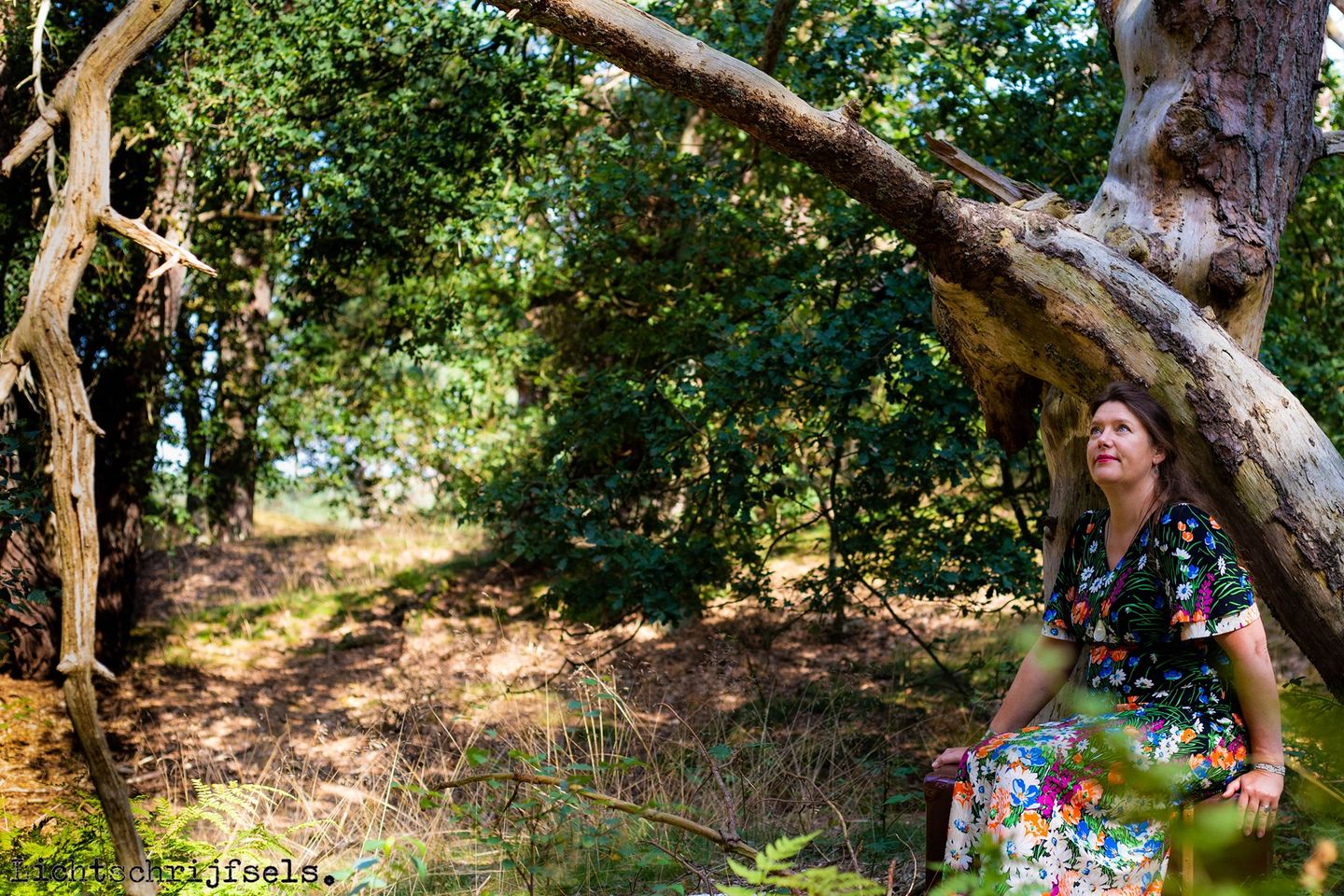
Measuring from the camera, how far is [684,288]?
24.1 feet

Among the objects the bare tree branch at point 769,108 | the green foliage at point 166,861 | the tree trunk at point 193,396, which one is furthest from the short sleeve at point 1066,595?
the tree trunk at point 193,396

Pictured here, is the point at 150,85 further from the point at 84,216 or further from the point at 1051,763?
the point at 1051,763

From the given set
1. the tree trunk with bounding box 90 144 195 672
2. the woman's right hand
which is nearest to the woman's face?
the woman's right hand

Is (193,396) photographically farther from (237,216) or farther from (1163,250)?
(1163,250)

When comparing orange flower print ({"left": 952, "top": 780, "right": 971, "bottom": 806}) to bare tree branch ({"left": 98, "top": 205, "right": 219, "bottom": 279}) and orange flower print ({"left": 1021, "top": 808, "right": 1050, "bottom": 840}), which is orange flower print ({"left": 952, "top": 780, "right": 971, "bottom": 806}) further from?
bare tree branch ({"left": 98, "top": 205, "right": 219, "bottom": 279})

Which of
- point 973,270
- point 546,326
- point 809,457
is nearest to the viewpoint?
point 973,270

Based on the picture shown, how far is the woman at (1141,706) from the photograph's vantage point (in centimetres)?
271

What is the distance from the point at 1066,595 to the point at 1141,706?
46 cm

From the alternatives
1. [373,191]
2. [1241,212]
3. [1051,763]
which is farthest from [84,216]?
[373,191]

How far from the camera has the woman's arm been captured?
270 centimetres

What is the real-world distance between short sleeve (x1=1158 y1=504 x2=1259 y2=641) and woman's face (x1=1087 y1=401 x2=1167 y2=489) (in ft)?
0.55

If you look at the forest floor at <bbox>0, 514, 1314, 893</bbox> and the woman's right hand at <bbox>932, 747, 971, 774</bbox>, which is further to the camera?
the forest floor at <bbox>0, 514, 1314, 893</bbox>

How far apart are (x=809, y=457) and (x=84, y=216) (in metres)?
4.59

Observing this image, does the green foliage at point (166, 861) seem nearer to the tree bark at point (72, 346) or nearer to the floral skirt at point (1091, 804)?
the tree bark at point (72, 346)
